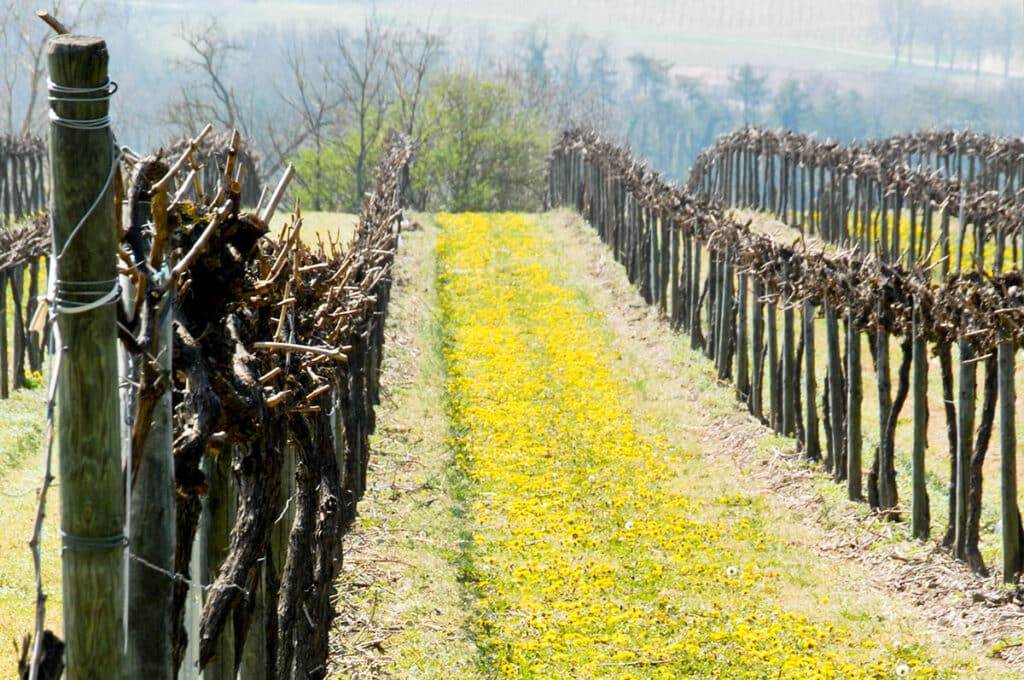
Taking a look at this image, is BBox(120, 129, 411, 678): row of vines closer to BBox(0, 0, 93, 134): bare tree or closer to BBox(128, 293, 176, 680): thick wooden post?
BBox(128, 293, 176, 680): thick wooden post

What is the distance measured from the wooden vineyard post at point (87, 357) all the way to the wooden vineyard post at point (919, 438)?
8.52m

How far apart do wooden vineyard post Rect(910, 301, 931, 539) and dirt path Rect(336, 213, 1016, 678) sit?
28 cm

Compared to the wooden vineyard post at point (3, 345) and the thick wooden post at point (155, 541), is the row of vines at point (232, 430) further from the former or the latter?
the wooden vineyard post at point (3, 345)

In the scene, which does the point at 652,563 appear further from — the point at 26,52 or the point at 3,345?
the point at 26,52

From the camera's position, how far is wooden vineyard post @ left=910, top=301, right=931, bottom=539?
11000 millimetres

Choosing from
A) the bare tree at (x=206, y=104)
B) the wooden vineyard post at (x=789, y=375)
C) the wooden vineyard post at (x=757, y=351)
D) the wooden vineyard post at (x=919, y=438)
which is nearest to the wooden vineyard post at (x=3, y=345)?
the wooden vineyard post at (x=757, y=351)

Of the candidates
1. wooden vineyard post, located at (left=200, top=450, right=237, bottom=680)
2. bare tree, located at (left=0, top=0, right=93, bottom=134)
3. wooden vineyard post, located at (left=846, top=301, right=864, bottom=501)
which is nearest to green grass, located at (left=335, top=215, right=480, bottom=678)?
wooden vineyard post, located at (left=200, top=450, right=237, bottom=680)

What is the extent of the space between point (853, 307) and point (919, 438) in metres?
1.50

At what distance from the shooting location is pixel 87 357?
11.4ft

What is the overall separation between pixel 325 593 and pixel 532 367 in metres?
10.2

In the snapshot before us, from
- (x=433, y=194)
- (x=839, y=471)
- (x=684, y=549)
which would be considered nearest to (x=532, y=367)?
(x=839, y=471)

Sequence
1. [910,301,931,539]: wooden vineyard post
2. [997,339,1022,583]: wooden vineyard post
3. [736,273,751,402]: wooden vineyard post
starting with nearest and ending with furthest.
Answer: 1. [997,339,1022,583]: wooden vineyard post
2. [910,301,931,539]: wooden vineyard post
3. [736,273,751,402]: wooden vineyard post

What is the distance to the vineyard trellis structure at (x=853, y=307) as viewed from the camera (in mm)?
10125

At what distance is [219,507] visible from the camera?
17.2 feet
